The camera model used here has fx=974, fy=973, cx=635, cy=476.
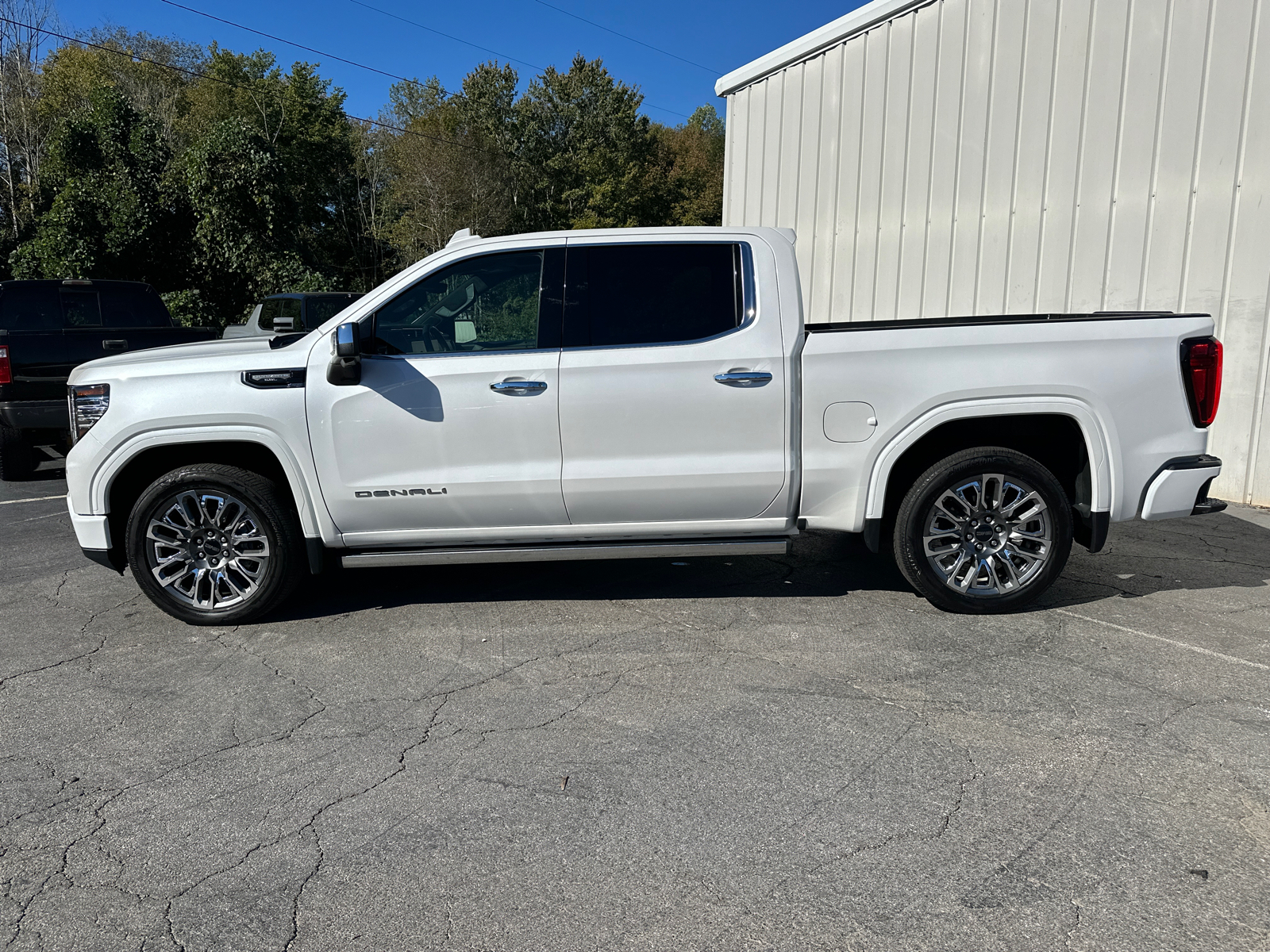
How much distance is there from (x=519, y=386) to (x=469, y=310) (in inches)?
20.2

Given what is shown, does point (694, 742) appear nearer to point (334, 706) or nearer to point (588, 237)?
point (334, 706)

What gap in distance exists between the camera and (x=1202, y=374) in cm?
492

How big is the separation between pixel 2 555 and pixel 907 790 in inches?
247

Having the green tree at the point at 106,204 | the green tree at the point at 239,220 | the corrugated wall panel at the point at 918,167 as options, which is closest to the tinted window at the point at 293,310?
the green tree at the point at 239,220

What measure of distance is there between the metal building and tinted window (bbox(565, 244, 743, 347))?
5148 millimetres

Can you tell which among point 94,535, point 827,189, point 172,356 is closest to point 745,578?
point 172,356

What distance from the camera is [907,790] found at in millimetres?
3342

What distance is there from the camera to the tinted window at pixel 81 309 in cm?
962

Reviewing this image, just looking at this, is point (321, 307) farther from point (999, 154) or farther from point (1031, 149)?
point (1031, 149)

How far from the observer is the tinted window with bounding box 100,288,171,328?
9.88 m

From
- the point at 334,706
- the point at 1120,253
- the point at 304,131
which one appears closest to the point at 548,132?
the point at 304,131

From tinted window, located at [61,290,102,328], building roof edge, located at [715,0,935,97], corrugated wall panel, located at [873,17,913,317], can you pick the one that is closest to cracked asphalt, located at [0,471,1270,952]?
tinted window, located at [61,290,102,328]

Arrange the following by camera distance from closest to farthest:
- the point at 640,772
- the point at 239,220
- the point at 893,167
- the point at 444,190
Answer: the point at 640,772, the point at 893,167, the point at 239,220, the point at 444,190

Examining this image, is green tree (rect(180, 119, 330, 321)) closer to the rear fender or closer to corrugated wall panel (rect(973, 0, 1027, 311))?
corrugated wall panel (rect(973, 0, 1027, 311))
